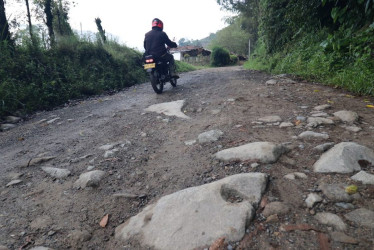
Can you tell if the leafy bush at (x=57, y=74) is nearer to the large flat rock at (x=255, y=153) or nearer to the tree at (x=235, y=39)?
the large flat rock at (x=255, y=153)

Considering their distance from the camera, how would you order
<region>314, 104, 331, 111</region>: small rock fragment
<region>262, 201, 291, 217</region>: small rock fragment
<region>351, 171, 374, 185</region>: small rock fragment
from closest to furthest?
<region>262, 201, 291, 217</region>: small rock fragment → <region>351, 171, 374, 185</region>: small rock fragment → <region>314, 104, 331, 111</region>: small rock fragment

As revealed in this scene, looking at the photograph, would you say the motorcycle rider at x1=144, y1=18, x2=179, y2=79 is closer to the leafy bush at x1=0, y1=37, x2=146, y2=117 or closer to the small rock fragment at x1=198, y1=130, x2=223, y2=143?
the leafy bush at x1=0, y1=37, x2=146, y2=117

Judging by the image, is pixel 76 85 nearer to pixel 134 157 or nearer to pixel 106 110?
pixel 106 110

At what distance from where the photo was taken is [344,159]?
1.56 metres

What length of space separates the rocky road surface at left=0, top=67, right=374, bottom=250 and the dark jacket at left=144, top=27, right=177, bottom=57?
2.72m

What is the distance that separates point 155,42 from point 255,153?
444 cm

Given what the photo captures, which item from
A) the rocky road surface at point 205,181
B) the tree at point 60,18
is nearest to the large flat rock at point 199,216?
the rocky road surface at point 205,181

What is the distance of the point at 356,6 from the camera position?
3.68m

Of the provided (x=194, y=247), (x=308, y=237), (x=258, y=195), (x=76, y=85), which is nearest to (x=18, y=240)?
(x=194, y=247)

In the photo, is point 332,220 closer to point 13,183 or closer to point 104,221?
point 104,221

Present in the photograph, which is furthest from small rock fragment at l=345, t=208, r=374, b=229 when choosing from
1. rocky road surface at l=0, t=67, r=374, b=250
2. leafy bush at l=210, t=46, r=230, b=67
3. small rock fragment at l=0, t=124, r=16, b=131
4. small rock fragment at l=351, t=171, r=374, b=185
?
leafy bush at l=210, t=46, r=230, b=67

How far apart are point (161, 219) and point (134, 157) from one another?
108 cm

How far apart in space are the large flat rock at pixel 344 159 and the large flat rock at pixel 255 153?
0.28 m

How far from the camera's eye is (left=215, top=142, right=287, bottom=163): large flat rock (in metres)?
1.74
